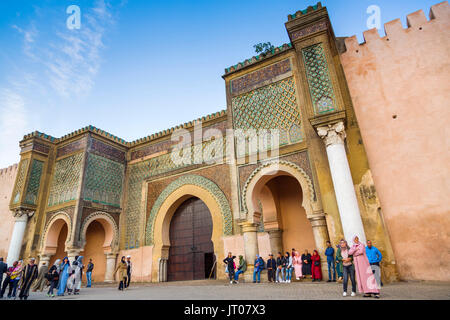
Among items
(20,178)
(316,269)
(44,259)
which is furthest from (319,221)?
(20,178)

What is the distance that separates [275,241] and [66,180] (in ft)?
27.6

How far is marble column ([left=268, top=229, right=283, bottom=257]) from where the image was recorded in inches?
335

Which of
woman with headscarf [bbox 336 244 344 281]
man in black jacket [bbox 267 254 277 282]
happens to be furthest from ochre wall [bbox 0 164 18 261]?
woman with headscarf [bbox 336 244 344 281]

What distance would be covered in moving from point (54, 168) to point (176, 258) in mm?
6619

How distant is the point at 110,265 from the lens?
34.7 feet

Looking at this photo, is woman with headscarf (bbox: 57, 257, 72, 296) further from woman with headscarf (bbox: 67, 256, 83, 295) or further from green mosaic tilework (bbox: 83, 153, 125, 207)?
green mosaic tilework (bbox: 83, 153, 125, 207)

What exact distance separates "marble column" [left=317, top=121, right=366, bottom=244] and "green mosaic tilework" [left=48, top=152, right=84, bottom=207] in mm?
8964

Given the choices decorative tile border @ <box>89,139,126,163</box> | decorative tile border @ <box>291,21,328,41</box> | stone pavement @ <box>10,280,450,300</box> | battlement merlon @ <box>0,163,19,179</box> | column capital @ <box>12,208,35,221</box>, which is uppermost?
decorative tile border @ <box>291,21,328,41</box>

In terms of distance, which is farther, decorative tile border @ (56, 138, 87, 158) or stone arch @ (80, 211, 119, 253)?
decorative tile border @ (56, 138, 87, 158)

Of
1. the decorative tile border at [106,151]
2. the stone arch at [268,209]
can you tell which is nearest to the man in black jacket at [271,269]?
the stone arch at [268,209]

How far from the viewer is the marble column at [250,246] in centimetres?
713

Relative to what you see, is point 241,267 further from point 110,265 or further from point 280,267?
point 110,265

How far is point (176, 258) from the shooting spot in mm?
9984
